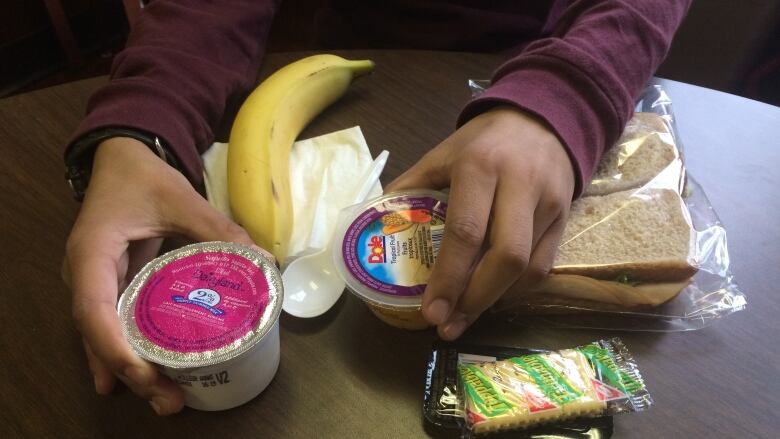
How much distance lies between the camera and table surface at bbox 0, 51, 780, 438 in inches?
22.4

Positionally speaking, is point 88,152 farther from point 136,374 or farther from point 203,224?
point 136,374

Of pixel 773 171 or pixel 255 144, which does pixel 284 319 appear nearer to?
pixel 255 144

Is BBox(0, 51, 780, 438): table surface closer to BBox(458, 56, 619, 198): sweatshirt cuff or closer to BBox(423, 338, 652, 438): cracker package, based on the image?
BBox(423, 338, 652, 438): cracker package

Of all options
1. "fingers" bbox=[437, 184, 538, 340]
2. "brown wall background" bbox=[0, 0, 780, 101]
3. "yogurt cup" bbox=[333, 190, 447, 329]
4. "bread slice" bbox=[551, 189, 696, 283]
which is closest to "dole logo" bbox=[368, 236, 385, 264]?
"yogurt cup" bbox=[333, 190, 447, 329]

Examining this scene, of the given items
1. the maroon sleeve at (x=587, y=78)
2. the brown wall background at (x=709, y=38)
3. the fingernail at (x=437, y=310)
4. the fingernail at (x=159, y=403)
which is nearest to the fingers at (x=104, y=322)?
the fingernail at (x=159, y=403)

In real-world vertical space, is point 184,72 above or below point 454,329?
above

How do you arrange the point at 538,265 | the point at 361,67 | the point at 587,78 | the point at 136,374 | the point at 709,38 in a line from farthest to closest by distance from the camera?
the point at 709,38 < the point at 361,67 < the point at 587,78 < the point at 538,265 < the point at 136,374

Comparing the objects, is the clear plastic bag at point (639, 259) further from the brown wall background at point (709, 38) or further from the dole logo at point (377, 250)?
the brown wall background at point (709, 38)

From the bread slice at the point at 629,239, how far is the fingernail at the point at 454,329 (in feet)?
0.45

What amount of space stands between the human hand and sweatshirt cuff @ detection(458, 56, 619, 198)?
0.02 meters

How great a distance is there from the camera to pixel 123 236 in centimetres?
62

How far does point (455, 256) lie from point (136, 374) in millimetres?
318

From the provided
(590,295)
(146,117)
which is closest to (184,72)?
(146,117)

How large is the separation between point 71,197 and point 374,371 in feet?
1.62
